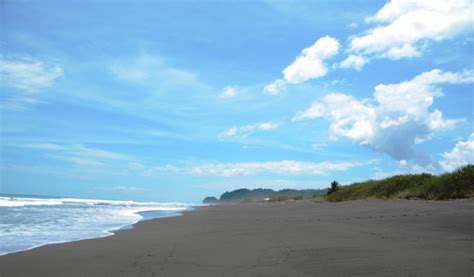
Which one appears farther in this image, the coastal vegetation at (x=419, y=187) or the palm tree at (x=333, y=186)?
the palm tree at (x=333, y=186)

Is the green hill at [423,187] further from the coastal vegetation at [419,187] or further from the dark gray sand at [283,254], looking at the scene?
the dark gray sand at [283,254]

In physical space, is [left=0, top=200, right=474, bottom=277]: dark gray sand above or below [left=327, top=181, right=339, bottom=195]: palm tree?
below

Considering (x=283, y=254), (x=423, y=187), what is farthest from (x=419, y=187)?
(x=283, y=254)

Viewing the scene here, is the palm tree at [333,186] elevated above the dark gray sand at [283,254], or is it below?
above

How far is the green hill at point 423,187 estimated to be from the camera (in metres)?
14.7

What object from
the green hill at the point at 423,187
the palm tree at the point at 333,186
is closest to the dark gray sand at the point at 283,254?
the green hill at the point at 423,187

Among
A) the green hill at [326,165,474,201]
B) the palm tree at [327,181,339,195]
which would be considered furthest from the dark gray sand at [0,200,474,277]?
the palm tree at [327,181,339,195]

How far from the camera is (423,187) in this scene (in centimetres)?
1719

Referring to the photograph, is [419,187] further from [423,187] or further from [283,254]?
[283,254]

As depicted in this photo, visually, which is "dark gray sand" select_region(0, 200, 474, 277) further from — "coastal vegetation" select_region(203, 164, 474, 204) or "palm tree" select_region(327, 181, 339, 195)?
"palm tree" select_region(327, 181, 339, 195)

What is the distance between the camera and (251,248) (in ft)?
22.9

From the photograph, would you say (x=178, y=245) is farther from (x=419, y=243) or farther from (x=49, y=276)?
(x=419, y=243)

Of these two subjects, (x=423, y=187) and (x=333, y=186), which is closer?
(x=423, y=187)

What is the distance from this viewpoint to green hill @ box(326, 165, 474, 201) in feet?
48.3
